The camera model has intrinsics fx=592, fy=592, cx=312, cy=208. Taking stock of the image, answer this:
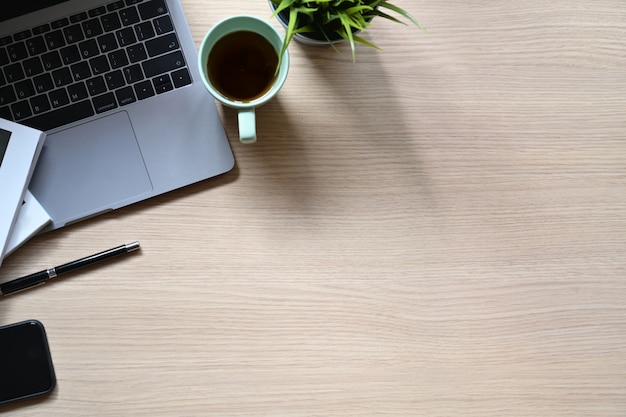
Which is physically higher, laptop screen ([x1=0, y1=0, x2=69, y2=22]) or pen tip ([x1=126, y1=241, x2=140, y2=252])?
laptop screen ([x1=0, y1=0, x2=69, y2=22])

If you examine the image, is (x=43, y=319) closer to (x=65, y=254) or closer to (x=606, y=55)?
(x=65, y=254)

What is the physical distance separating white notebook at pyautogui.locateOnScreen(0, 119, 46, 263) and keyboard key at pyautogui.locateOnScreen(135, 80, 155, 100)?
0.41ft

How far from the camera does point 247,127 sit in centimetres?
64

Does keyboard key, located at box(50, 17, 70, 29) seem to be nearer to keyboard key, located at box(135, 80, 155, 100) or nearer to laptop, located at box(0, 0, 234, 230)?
laptop, located at box(0, 0, 234, 230)

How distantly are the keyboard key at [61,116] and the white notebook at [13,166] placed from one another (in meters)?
0.02

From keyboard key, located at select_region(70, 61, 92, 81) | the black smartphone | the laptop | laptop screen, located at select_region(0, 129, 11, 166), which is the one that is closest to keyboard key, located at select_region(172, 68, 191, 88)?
the laptop

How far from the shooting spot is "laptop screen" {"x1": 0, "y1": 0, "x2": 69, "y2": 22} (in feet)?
2.31

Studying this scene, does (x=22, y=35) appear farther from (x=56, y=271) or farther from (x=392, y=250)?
(x=392, y=250)

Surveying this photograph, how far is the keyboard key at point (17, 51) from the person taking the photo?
713mm

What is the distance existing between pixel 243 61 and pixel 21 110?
27 centimetres

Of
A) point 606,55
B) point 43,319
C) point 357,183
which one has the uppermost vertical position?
point 606,55

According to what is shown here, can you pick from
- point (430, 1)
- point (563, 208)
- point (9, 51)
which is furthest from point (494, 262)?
point (9, 51)

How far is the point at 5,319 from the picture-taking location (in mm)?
713

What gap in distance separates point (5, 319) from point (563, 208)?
709 millimetres
